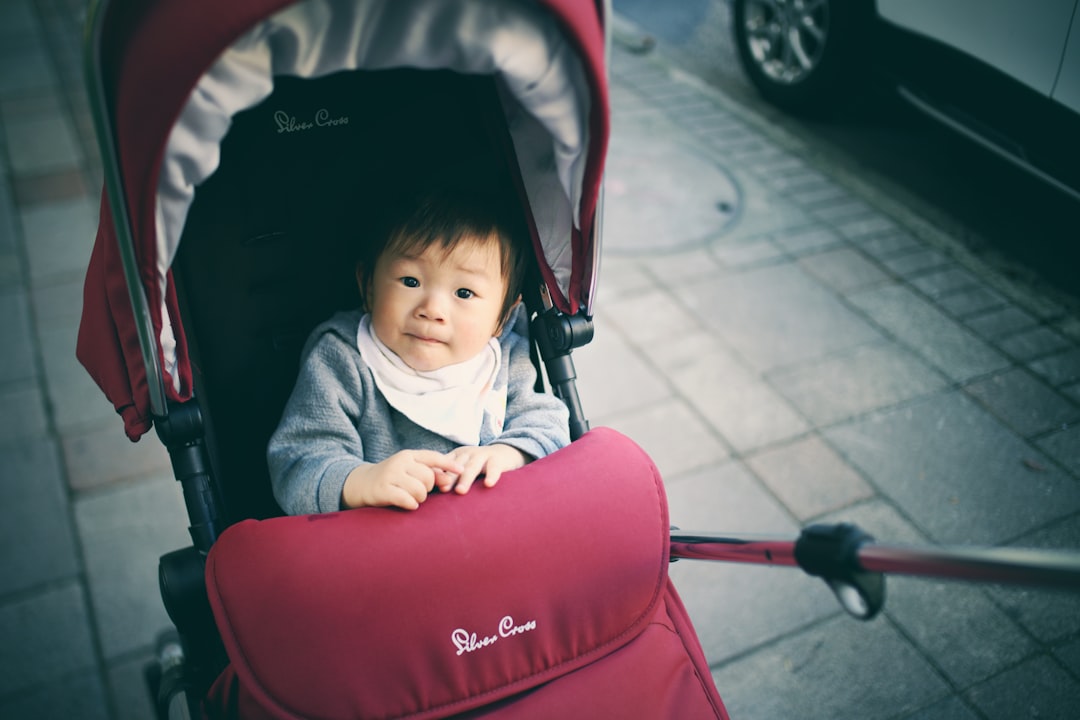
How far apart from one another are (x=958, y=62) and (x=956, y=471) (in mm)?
1901

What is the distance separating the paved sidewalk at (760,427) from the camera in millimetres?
2143

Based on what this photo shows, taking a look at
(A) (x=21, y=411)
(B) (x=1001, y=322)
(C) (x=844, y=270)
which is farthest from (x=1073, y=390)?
(A) (x=21, y=411)

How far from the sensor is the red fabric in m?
1.22

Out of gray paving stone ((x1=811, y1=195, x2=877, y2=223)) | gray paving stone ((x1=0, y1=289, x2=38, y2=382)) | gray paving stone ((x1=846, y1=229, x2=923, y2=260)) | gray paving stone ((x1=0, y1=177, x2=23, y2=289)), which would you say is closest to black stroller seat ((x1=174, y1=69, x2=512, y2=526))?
gray paving stone ((x1=0, y1=289, x2=38, y2=382))

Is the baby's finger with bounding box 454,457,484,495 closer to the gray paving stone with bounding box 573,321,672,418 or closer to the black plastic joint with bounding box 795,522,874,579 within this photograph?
the black plastic joint with bounding box 795,522,874,579

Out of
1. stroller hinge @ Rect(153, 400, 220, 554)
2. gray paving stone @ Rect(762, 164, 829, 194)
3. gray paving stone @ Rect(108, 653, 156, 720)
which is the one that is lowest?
gray paving stone @ Rect(108, 653, 156, 720)

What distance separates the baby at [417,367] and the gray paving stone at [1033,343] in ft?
7.68

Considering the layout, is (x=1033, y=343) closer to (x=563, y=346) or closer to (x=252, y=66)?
(x=563, y=346)

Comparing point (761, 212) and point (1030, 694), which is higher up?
point (761, 212)

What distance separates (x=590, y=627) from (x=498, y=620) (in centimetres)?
16

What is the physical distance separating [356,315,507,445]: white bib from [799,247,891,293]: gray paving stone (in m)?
2.32

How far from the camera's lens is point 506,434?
1635 millimetres

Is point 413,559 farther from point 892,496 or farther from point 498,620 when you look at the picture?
point 892,496

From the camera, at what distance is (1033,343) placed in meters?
3.21
